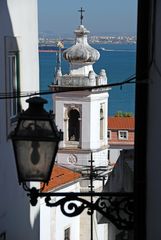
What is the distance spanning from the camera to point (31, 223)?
666 cm

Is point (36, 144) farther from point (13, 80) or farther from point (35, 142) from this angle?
point (13, 80)

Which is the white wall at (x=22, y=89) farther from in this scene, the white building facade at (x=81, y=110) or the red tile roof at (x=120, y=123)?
the red tile roof at (x=120, y=123)

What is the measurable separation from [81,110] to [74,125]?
1.16 m

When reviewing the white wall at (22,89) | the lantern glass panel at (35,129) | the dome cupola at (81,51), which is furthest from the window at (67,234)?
the lantern glass panel at (35,129)

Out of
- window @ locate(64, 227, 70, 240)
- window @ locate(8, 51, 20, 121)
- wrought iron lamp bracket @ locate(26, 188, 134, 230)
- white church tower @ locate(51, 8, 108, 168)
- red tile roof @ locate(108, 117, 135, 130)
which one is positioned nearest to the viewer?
wrought iron lamp bracket @ locate(26, 188, 134, 230)

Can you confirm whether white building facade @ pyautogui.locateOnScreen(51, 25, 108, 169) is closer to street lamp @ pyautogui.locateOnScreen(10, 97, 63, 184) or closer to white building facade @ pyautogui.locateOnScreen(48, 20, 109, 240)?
white building facade @ pyautogui.locateOnScreen(48, 20, 109, 240)

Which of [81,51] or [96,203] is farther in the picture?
[81,51]

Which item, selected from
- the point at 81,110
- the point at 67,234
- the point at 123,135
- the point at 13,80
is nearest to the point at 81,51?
the point at 81,110

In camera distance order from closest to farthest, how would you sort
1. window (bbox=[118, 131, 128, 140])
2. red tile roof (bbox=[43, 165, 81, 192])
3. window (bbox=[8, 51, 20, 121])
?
window (bbox=[8, 51, 20, 121])
red tile roof (bbox=[43, 165, 81, 192])
window (bbox=[118, 131, 128, 140])

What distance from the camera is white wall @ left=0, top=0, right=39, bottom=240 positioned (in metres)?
5.42

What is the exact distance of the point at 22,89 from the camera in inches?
246

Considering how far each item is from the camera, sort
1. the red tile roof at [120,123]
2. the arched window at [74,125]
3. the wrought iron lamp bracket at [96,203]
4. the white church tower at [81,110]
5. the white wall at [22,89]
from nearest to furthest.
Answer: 1. the wrought iron lamp bracket at [96,203]
2. the white wall at [22,89]
3. the white church tower at [81,110]
4. the arched window at [74,125]
5. the red tile roof at [120,123]

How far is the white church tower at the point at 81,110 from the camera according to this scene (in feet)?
98.6

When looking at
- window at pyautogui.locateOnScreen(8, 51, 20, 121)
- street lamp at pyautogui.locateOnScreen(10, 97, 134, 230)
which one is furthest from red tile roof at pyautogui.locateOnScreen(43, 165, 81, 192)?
street lamp at pyautogui.locateOnScreen(10, 97, 134, 230)
